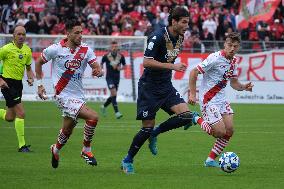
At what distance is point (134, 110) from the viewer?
29.2m

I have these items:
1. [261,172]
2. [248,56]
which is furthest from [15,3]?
[261,172]

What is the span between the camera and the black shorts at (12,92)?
1675 centimetres

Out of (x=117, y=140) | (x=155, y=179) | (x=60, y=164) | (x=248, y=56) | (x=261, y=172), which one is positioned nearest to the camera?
(x=155, y=179)

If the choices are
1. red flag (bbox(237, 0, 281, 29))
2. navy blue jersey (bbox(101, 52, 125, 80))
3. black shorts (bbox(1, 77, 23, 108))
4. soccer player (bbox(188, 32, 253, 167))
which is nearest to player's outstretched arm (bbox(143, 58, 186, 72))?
soccer player (bbox(188, 32, 253, 167))

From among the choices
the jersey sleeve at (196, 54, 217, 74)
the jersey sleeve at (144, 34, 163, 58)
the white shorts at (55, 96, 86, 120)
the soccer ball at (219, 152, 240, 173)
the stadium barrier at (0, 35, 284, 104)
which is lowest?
the stadium barrier at (0, 35, 284, 104)

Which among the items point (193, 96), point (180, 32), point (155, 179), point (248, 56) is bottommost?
point (248, 56)

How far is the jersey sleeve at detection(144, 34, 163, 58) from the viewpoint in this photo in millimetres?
12414

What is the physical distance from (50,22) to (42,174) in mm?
25877

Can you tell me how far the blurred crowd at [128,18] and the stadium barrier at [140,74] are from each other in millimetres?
2388

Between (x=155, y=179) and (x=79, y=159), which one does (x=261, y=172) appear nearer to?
(x=155, y=179)

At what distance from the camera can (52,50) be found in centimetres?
1328

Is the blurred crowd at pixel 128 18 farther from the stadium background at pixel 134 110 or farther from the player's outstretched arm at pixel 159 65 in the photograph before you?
the player's outstretched arm at pixel 159 65

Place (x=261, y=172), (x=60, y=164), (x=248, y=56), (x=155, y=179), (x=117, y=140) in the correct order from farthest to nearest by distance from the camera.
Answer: (x=248, y=56) → (x=117, y=140) → (x=60, y=164) → (x=261, y=172) → (x=155, y=179)

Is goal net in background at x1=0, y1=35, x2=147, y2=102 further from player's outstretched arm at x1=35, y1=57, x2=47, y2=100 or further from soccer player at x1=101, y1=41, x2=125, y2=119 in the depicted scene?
player's outstretched arm at x1=35, y1=57, x2=47, y2=100
